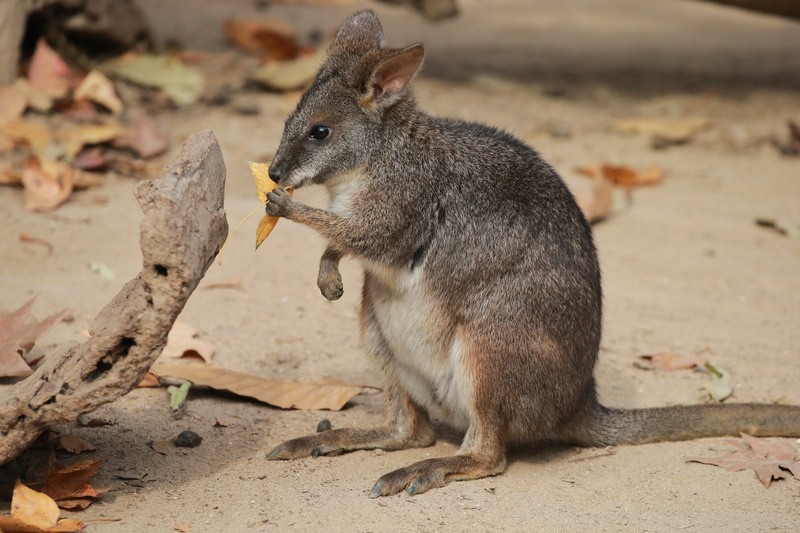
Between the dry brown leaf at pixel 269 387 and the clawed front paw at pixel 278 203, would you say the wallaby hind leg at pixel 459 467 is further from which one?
the clawed front paw at pixel 278 203

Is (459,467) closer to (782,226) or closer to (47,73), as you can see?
(782,226)

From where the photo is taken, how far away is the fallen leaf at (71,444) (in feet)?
11.3

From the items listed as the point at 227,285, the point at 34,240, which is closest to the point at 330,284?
the point at 227,285

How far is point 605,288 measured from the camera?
19.2 ft

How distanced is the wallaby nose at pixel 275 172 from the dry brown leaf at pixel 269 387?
1039 mm

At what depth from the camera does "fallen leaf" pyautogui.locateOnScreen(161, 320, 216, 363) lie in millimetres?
4457

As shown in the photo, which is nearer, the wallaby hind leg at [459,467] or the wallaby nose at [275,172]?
the wallaby hind leg at [459,467]

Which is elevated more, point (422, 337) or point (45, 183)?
point (422, 337)

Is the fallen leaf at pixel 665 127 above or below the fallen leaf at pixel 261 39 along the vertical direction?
below

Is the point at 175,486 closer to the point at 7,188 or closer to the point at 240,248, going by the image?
the point at 240,248

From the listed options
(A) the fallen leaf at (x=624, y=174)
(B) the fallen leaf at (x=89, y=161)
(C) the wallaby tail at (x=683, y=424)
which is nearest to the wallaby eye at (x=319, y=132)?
(C) the wallaby tail at (x=683, y=424)

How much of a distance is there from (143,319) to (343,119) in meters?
1.43

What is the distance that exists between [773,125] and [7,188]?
701 cm

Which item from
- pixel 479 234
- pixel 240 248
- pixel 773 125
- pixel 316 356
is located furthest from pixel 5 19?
pixel 773 125
